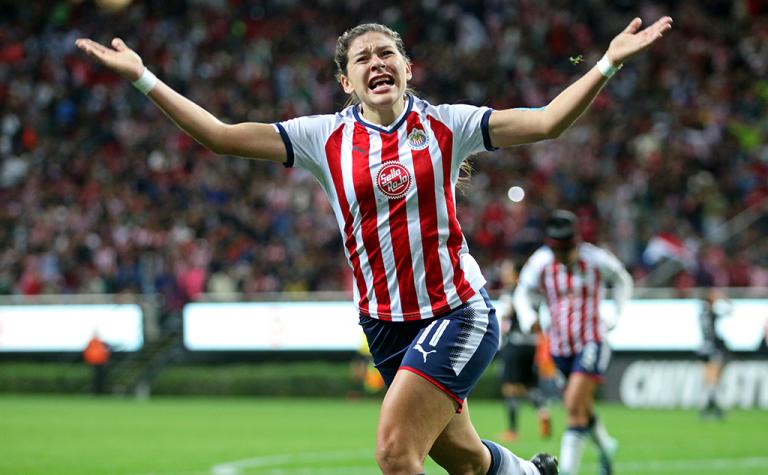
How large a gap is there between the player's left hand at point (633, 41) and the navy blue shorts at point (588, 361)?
5438 mm

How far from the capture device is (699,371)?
2316cm

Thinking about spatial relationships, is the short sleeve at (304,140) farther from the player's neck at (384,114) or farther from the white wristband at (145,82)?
the white wristband at (145,82)

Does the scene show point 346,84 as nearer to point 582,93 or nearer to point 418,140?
point 418,140

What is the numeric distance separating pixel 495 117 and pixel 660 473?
6983 mm

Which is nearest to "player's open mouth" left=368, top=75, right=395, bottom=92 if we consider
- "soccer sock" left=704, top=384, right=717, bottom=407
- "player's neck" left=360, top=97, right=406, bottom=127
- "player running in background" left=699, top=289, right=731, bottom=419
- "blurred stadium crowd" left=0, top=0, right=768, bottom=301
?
"player's neck" left=360, top=97, right=406, bottom=127

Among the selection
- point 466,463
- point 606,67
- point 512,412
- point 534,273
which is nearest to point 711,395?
point 512,412

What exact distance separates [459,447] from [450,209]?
1235 millimetres

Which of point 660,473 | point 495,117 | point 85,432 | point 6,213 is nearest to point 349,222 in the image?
point 495,117

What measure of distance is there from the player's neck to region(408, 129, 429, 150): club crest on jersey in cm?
15

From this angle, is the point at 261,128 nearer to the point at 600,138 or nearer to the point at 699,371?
the point at 699,371

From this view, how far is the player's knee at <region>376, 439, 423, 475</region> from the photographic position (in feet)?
19.8

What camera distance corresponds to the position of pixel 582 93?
232 inches

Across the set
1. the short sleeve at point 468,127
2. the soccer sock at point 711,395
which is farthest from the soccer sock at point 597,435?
the soccer sock at point 711,395

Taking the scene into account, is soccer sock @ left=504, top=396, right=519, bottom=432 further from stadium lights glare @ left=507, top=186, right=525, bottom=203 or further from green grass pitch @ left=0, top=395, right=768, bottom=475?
stadium lights glare @ left=507, top=186, right=525, bottom=203
